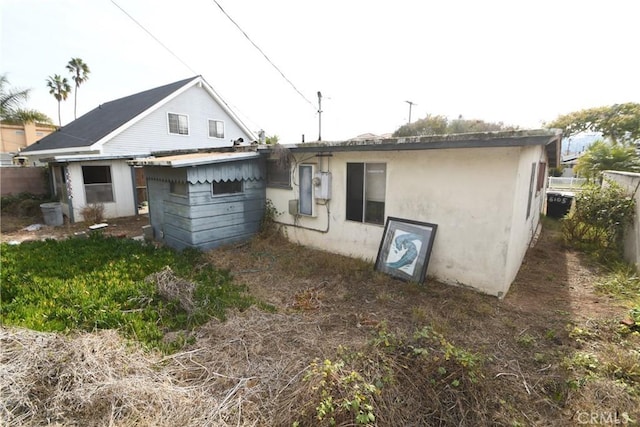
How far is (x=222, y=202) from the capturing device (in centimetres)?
707

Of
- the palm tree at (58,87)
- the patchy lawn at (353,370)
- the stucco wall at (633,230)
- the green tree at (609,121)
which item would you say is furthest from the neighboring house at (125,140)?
the green tree at (609,121)

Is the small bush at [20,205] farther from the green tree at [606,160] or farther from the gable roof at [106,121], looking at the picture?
the green tree at [606,160]

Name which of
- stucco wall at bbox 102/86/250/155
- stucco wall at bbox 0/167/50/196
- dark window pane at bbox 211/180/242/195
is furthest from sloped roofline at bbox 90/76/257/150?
dark window pane at bbox 211/180/242/195

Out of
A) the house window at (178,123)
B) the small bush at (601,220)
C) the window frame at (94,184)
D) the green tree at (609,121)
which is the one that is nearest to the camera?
the small bush at (601,220)

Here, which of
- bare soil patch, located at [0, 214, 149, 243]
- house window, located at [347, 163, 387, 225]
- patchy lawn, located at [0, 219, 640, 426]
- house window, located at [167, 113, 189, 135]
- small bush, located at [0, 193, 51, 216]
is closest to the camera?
patchy lawn, located at [0, 219, 640, 426]

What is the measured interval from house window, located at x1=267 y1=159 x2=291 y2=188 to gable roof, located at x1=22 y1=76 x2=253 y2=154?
29.6 feet

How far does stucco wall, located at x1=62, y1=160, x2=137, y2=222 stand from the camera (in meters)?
10.1

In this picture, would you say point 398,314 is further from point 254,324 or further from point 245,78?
point 245,78

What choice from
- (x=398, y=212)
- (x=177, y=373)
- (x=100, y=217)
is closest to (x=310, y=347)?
(x=177, y=373)

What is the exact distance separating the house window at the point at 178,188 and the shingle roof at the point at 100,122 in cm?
798

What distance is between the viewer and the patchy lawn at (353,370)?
7.72 feet

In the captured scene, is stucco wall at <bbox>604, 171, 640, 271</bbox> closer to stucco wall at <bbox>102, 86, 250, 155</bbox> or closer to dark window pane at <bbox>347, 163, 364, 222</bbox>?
dark window pane at <bbox>347, 163, 364, 222</bbox>

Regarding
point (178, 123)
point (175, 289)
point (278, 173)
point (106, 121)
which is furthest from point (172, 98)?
point (175, 289)

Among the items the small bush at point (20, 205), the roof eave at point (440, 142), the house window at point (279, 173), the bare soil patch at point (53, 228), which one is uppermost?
the roof eave at point (440, 142)
